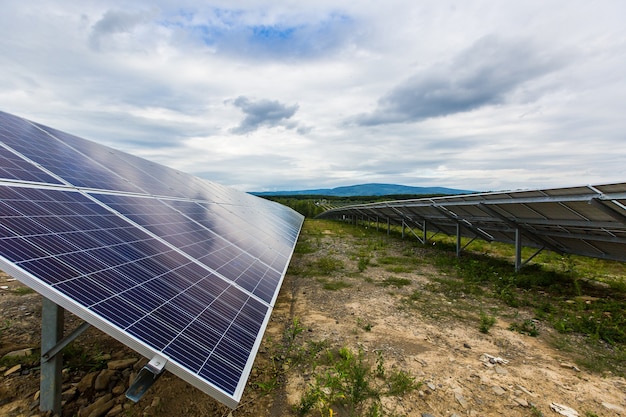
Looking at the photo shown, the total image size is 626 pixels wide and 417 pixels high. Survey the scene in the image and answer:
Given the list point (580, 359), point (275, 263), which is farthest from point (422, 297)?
point (275, 263)

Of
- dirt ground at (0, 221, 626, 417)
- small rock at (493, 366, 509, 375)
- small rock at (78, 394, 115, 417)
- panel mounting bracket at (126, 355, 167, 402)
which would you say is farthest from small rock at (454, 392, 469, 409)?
small rock at (78, 394, 115, 417)

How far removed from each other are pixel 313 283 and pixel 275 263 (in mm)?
3688

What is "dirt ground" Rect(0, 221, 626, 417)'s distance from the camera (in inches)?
189

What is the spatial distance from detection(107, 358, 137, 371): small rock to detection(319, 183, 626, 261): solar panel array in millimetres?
11411

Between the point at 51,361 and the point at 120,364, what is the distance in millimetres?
1870

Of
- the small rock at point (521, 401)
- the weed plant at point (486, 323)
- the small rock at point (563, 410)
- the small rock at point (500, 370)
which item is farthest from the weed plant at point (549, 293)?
the small rock at point (521, 401)

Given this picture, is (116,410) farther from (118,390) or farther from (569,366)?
(569,366)

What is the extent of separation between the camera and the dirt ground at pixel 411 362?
15.8 ft

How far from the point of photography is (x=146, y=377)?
2789 mm

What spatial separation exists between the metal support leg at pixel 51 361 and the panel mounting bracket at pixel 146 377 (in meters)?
1.95

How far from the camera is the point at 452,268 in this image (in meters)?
14.7

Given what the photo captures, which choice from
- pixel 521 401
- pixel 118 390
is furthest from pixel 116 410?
pixel 521 401

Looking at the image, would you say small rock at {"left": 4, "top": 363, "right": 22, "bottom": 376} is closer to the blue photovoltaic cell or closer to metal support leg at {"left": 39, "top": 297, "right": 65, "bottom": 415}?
metal support leg at {"left": 39, "top": 297, "right": 65, "bottom": 415}

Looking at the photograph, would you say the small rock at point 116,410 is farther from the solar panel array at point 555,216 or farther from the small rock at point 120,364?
the solar panel array at point 555,216
